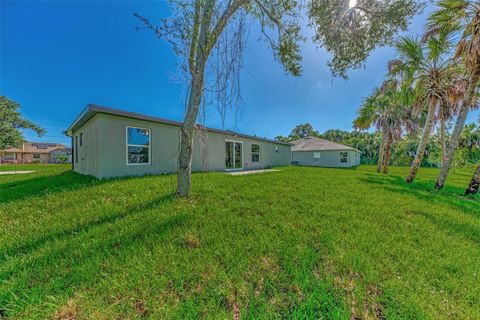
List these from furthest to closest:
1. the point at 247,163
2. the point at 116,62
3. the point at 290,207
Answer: the point at 247,163 < the point at 116,62 < the point at 290,207

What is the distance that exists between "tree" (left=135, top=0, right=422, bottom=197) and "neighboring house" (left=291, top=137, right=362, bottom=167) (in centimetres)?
1787

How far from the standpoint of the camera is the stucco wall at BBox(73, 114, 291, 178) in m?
6.78

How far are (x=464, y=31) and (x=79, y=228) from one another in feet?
41.5

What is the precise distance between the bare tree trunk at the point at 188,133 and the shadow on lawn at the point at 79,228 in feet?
1.62

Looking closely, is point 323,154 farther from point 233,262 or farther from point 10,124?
point 10,124

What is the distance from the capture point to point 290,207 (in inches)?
172

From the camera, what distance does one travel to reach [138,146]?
7.85 meters

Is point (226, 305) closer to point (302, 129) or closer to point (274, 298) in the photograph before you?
point (274, 298)

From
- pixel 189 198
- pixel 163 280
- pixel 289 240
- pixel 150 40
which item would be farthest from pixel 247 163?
pixel 163 280

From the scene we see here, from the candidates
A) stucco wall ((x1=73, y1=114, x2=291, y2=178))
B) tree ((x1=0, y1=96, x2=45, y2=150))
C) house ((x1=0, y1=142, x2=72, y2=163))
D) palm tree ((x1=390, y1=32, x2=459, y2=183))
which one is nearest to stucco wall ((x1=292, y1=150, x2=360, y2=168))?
palm tree ((x1=390, y1=32, x2=459, y2=183))

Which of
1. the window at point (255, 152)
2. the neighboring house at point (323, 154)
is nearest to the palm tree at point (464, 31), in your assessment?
the window at point (255, 152)

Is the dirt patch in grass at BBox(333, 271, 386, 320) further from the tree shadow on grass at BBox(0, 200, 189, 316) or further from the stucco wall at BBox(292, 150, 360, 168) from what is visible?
the stucco wall at BBox(292, 150, 360, 168)

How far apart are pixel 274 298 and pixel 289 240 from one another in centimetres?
113

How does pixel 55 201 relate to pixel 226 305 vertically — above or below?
above
